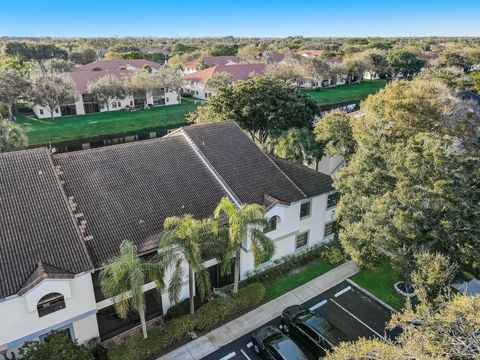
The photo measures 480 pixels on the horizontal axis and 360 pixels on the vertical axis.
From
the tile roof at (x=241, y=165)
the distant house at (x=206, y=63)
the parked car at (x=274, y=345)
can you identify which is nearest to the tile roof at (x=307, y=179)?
the tile roof at (x=241, y=165)

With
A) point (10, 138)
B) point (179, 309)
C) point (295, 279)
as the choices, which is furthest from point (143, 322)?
point (10, 138)

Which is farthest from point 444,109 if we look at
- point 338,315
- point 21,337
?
point 21,337

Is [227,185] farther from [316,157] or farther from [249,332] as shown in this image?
[316,157]

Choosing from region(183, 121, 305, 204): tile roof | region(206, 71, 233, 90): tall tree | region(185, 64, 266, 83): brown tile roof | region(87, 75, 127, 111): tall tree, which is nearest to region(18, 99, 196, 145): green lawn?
region(87, 75, 127, 111): tall tree

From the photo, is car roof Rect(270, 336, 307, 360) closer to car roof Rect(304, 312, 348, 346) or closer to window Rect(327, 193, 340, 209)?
car roof Rect(304, 312, 348, 346)

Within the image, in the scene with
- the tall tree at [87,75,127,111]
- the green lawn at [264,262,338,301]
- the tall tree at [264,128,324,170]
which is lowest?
the green lawn at [264,262,338,301]

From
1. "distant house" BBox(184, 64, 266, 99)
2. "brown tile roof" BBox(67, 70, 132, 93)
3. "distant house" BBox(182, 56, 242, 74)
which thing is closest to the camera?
"brown tile roof" BBox(67, 70, 132, 93)
